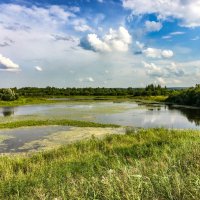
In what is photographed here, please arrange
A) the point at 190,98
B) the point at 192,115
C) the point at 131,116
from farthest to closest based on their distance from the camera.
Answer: the point at 190,98, the point at 192,115, the point at 131,116

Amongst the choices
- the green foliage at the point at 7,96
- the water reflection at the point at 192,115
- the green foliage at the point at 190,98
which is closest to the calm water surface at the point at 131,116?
the water reflection at the point at 192,115

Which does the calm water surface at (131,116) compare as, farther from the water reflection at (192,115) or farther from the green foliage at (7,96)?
the green foliage at (7,96)

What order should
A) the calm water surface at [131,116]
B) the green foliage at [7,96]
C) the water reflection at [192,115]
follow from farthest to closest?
the green foliage at [7,96] → the water reflection at [192,115] → the calm water surface at [131,116]

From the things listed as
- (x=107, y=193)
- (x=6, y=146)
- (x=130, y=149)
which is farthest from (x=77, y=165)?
(x=6, y=146)

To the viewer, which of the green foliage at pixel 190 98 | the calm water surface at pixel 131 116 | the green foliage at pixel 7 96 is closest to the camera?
the calm water surface at pixel 131 116

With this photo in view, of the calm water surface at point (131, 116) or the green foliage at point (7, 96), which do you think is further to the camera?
the green foliage at point (7, 96)

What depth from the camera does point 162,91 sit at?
87812mm

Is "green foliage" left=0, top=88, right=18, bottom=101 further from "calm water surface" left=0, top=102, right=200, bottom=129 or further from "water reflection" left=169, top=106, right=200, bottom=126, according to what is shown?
"water reflection" left=169, top=106, right=200, bottom=126

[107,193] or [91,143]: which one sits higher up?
[107,193]

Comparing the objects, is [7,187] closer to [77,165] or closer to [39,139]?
[77,165]

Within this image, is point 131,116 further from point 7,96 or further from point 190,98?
point 7,96

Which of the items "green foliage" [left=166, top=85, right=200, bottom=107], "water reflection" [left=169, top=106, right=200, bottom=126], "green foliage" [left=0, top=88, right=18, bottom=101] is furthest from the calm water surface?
"green foliage" [left=0, top=88, right=18, bottom=101]

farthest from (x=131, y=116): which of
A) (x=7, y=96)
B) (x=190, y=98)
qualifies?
(x=7, y=96)

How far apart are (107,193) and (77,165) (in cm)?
464
